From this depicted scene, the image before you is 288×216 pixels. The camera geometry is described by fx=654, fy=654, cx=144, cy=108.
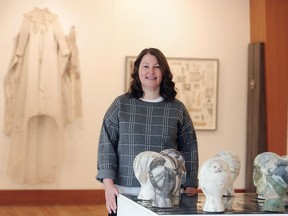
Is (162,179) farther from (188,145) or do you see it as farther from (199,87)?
(199,87)

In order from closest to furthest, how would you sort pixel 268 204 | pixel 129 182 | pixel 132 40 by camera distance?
pixel 268 204
pixel 129 182
pixel 132 40

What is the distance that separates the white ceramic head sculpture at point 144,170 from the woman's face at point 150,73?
52cm

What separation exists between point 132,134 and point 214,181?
70cm

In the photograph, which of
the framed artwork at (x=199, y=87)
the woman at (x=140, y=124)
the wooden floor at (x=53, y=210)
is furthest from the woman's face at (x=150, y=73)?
the framed artwork at (x=199, y=87)

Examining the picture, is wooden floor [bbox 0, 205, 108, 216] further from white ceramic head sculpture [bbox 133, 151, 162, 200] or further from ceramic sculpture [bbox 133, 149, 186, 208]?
ceramic sculpture [bbox 133, 149, 186, 208]

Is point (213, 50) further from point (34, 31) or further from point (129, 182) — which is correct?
point (129, 182)

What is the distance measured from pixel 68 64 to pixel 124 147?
13.6ft

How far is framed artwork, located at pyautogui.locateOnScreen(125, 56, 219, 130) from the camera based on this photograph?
764 cm

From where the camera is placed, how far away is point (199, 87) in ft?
25.2

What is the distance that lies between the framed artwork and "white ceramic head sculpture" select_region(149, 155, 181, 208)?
505cm

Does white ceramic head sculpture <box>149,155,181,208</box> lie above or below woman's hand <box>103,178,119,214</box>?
above

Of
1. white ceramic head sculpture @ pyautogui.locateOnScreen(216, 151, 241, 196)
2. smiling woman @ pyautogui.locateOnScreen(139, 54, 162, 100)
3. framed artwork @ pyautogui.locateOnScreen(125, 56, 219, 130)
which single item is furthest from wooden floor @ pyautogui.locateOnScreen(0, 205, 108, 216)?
white ceramic head sculpture @ pyautogui.locateOnScreen(216, 151, 241, 196)

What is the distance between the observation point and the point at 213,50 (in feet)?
25.4

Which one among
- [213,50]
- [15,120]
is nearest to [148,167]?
[15,120]
